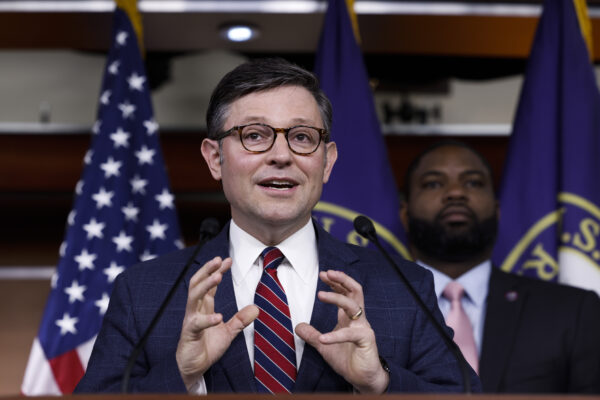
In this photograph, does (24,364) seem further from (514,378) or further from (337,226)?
(514,378)

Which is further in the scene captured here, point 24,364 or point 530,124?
point 24,364

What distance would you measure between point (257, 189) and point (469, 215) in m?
1.46

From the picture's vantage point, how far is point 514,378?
2.37 m

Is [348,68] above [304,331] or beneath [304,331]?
above

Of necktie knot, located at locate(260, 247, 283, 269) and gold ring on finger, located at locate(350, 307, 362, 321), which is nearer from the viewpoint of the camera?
gold ring on finger, located at locate(350, 307, 362, 321)

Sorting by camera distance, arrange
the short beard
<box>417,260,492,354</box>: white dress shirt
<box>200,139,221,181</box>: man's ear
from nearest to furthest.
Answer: <box>200,139,221,181</box>: man's ear
<box>417,260,492,354</box>: white dress shirt
the short beard

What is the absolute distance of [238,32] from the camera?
11.2ft

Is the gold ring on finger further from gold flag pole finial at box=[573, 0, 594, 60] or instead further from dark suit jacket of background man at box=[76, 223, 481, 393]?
gold flag pole finial at box=[573, 0, 594, 60]

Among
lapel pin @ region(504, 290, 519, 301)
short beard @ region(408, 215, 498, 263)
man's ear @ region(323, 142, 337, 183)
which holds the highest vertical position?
man's ear @ region(323, 142, 337, 183)

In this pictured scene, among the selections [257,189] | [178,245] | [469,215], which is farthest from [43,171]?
[257,189]

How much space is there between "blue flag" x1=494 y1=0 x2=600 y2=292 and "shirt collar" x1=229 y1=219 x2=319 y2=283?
1.58 meters

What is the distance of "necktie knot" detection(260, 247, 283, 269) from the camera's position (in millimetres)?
1539

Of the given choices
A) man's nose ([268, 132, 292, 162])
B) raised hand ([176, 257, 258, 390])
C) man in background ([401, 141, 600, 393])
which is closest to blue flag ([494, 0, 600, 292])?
man in background ([401, 141, 600, 393])

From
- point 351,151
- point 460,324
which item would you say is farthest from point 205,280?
point 351,151
